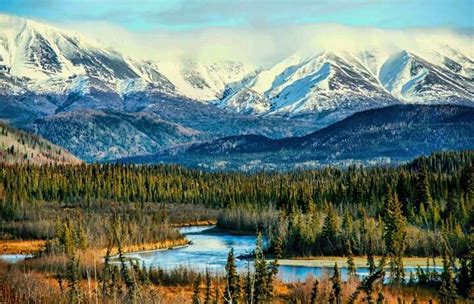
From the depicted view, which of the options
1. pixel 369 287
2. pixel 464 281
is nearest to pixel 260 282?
pixel 369 287

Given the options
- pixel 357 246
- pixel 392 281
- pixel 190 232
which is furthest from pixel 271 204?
pixel 392 281

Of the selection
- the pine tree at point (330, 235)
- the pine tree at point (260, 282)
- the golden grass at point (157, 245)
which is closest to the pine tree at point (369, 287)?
the pine tree at point (260, 282)

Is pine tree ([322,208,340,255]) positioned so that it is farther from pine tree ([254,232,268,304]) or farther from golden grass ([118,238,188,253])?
pine tree ([254,232,268,304])

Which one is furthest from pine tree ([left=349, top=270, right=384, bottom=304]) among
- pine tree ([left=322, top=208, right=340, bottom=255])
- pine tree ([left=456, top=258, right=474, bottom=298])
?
pine tree ([left=322, top=208, right=340, bottom=255])

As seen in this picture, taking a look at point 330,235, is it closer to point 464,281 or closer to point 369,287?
point 464,281

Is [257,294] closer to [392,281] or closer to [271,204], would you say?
[392,281]
